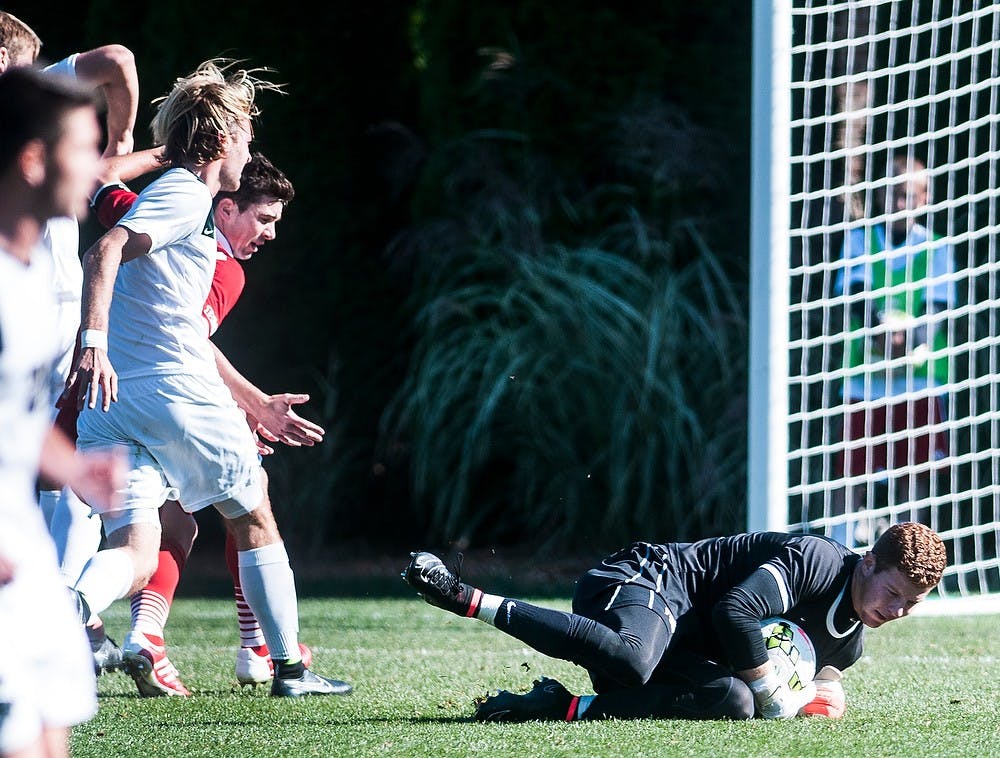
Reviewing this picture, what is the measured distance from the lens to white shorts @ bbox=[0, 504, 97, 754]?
2.33m

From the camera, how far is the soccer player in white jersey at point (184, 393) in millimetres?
4186

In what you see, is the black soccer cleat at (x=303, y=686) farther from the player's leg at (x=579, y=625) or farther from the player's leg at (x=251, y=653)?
the player's leg at (x=579, y=625)

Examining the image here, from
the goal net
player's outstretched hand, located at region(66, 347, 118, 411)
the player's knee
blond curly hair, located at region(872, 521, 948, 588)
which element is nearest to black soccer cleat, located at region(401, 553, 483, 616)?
the player's knee

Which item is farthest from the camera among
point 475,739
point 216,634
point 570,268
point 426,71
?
point 426,71

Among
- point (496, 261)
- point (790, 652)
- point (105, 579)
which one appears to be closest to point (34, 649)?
point (105, 579)

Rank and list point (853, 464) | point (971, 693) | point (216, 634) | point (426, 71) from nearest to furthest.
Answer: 1. point (971, 693)
2. point (216, 634)
3. point (853, 464)
4. point (426, 71)

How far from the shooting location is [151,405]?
4.26m

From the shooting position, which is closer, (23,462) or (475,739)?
(23,462)

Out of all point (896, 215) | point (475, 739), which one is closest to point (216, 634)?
point (475, 739)

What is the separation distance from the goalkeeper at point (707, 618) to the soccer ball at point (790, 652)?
3 centimetres

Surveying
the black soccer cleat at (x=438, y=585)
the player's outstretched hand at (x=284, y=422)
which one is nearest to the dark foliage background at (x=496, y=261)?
the player's outstretched hand at (x=284, y=422)

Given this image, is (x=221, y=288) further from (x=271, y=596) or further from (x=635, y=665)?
(x=635, y=665)

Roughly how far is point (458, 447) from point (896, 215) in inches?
137

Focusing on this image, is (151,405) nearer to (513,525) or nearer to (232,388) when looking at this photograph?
(232,388)
